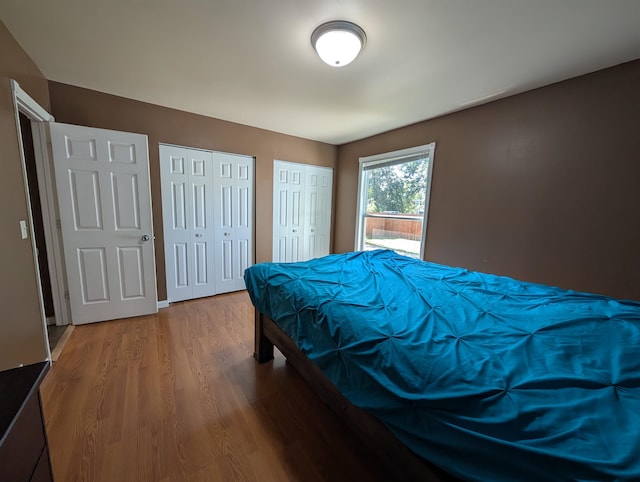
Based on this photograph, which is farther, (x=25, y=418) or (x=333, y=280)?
(x=333, y=280)

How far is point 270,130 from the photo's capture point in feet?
12.0

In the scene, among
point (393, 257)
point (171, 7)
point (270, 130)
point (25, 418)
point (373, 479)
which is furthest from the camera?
point (270, 130)

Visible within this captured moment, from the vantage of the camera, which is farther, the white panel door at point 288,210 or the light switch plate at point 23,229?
the white panel door at point 288,210

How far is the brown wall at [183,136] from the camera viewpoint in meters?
2.50

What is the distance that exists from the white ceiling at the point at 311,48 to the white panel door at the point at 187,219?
2.28ft

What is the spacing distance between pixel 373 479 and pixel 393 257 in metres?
1.83

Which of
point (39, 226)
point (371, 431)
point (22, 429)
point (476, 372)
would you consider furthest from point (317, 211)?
point (22, 429)

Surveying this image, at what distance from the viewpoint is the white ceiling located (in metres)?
1.43

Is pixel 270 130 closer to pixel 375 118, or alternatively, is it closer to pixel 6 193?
pixel 375 118

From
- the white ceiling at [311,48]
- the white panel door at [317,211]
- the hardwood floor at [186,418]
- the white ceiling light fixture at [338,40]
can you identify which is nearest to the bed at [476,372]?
the hardwood floor at [186,418]

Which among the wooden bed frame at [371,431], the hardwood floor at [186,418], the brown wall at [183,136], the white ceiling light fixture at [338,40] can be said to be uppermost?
the white ceiling light fixture at [338,40]

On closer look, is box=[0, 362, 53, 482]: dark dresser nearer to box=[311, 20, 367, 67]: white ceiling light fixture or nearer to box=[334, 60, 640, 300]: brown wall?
box=[311, 20, 367, 67]: white ceiling light fixture

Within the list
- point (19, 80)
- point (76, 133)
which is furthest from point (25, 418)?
point (76, 133)

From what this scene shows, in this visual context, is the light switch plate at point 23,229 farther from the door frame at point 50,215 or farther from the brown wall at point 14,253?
the door frame at point 50,215
